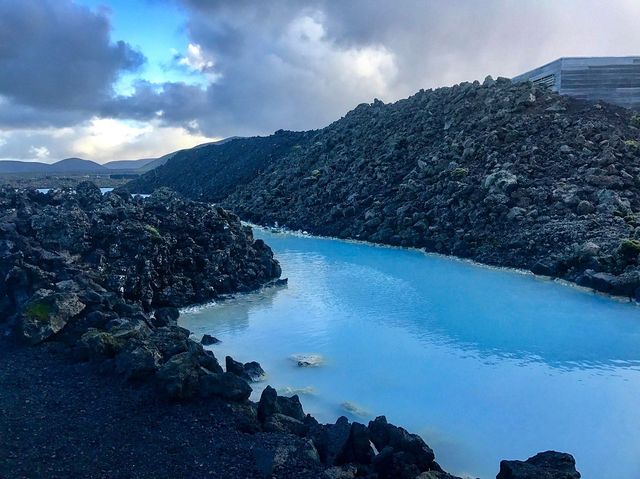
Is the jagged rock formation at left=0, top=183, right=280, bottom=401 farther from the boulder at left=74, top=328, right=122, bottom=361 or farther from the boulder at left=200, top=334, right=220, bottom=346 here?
the boulder at left=200, top=334, right=220, bottom=346

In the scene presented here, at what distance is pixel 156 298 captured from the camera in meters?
22.4

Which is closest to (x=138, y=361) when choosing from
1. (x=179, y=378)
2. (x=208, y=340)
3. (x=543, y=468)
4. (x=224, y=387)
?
(x=179, y=378)

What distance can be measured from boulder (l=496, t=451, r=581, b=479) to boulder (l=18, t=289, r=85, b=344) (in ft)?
37.7

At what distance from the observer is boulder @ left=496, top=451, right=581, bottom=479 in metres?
8.90

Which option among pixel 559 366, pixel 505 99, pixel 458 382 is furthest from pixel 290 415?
pixel 505 99

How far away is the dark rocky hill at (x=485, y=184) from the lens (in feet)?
96.2

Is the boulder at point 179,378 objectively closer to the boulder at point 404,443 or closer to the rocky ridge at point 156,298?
the rocky ridge at point 156,298

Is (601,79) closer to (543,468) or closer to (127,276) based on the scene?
(127,276)

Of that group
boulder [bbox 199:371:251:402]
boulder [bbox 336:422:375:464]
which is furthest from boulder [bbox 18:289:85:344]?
boulder [bbox 336:422:375:464]

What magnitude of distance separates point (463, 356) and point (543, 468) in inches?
296

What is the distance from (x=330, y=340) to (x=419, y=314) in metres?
4.44

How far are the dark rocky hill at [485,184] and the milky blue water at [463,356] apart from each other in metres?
3.09

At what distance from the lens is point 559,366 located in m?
16.0

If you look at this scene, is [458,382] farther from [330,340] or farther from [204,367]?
[204,367]
